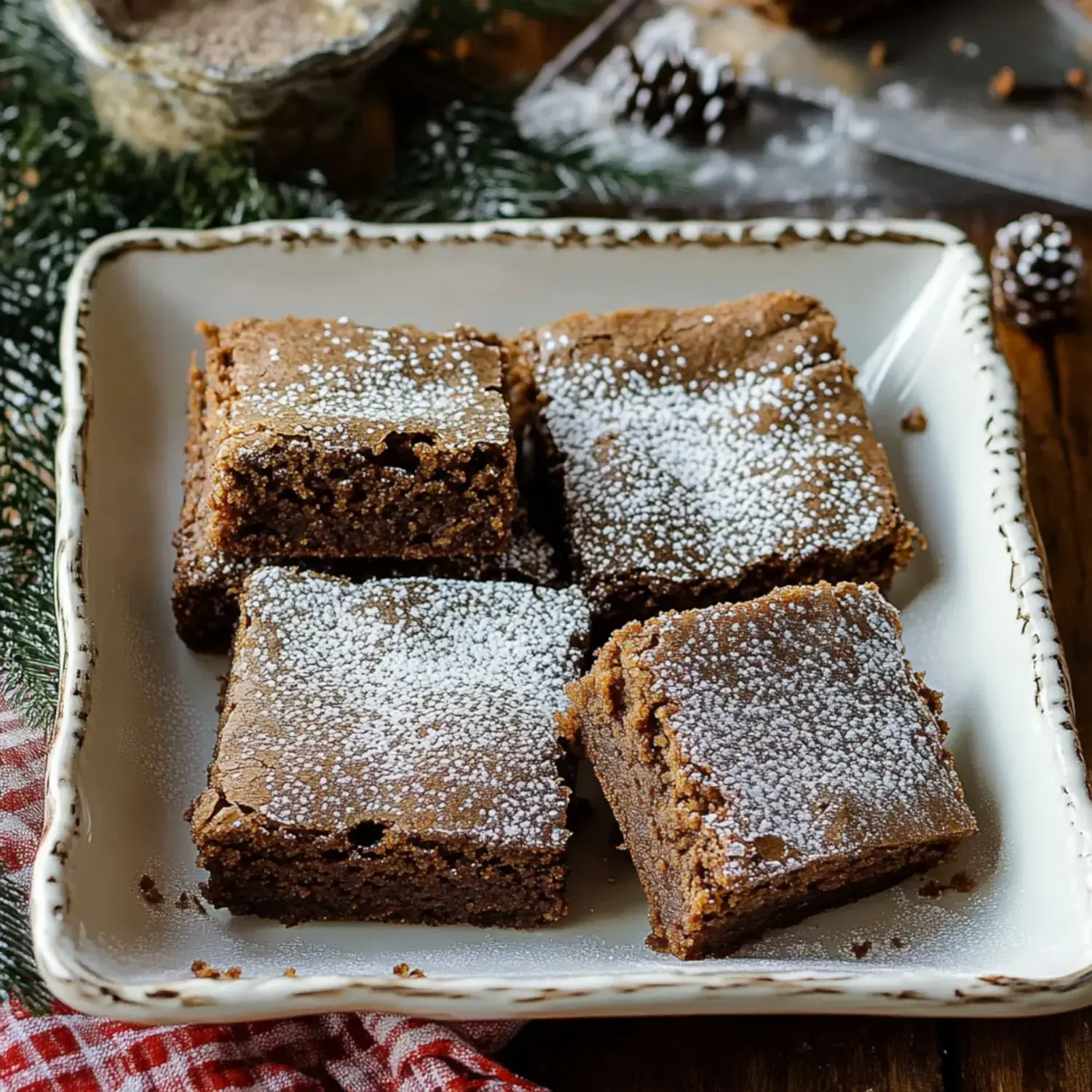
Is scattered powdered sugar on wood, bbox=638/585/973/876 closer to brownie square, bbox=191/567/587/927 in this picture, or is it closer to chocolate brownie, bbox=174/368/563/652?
brownie square, bbox=191/567/587/927

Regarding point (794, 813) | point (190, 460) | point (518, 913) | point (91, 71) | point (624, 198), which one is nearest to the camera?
point (794, 813)

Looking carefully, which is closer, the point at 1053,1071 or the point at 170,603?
the point at 1053,1071

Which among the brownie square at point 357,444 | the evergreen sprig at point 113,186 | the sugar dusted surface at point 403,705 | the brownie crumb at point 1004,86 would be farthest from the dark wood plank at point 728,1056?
the brownie crumb at point 1004,86

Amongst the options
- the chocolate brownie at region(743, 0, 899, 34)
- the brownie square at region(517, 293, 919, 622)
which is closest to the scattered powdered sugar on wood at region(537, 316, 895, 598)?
the brownie square at region(517, 293, 919, 622)

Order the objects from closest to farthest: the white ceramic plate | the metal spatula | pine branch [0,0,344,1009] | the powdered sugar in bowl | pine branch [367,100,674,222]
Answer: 1. the white ceramic plate
2. pine branch [0,0,344,1009]
3. the powdered sugar in bowl
4. pine branch [367,100,674,222]
5. the metal spatula

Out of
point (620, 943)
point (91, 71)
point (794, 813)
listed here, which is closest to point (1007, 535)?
point (794, 813)

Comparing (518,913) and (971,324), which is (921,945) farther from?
(971,324)

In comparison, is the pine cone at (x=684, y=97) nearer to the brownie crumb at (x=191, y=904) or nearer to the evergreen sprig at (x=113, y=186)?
the evergreen sprig at (x=113, y=186)
